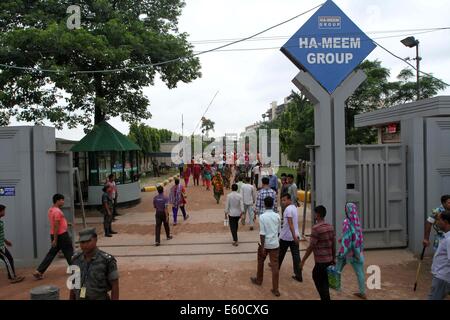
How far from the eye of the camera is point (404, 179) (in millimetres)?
8828

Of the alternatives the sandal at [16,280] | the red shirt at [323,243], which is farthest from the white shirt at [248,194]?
the sandal at [16,280]

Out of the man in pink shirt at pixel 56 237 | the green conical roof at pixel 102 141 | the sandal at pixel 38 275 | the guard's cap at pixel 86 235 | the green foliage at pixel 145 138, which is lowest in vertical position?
the sandal at pixel 38 275

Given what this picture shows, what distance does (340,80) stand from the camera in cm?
863

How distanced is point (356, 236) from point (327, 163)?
2736 mm

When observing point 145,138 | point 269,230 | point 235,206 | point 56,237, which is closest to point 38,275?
point 56,237

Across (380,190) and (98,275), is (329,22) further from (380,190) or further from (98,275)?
(98,275)

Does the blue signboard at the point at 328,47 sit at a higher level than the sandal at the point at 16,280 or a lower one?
higher

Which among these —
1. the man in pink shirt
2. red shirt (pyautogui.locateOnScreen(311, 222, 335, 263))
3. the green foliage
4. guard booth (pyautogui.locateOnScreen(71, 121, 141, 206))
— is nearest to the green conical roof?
guard booth (pyautogui.locateOnScreen(71, 121, 141, 206))

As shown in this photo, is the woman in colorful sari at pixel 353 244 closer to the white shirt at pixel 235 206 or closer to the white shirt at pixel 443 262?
the white shirt at pixel 443 262

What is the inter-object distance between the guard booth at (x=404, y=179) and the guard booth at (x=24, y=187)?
6.97 m

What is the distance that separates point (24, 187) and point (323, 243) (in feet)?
21.3

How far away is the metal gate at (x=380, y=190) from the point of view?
871cm
